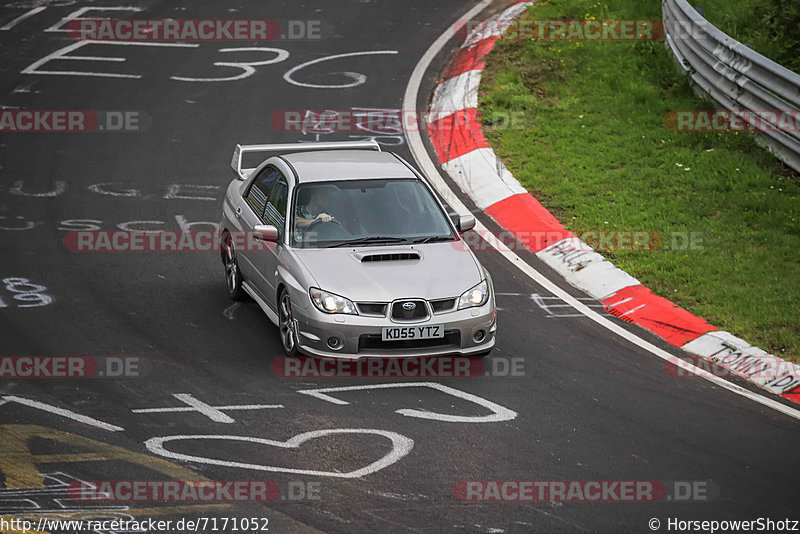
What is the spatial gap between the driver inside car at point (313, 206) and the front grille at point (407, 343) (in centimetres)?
147

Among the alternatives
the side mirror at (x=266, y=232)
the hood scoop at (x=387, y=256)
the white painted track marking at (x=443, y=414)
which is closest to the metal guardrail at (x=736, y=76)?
the hood scoop at (x=387, y=256)

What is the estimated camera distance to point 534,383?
9.17 metres

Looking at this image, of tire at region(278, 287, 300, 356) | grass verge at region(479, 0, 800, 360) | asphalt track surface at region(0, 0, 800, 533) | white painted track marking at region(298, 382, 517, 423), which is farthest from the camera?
grass verge at region(479, 0, 800, 360)

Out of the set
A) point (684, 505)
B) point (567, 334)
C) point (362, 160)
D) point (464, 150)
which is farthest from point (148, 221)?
point (684, 505)

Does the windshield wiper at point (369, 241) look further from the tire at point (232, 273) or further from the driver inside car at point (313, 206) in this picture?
the tire at point (232, 273)

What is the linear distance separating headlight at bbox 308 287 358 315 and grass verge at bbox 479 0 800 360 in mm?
3777

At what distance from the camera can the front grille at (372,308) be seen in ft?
29.5

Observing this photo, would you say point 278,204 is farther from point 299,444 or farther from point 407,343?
point 299,444

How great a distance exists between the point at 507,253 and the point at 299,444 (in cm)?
497

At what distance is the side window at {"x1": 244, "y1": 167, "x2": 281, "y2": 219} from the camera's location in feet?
34.9

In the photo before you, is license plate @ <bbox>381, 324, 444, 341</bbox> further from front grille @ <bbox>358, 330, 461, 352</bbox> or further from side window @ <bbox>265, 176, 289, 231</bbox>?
side window @ <bbox>265, 176, 289, 231</bbox>

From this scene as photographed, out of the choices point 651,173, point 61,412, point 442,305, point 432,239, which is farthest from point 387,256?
point 651,173

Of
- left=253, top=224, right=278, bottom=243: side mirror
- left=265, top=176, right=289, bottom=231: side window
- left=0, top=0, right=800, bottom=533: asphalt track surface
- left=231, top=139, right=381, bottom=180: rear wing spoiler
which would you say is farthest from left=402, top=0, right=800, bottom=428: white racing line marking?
left=253, top=224, right=278, bottom=243: side mirror

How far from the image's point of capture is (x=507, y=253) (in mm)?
12211
